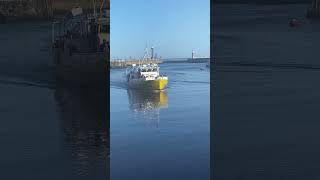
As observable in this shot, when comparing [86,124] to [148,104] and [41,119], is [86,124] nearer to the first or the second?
[41,119]

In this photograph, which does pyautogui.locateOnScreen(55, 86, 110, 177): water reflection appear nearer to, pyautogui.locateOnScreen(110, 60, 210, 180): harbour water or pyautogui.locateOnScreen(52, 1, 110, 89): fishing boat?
pyautogui.locateOnScreen(52, 1, 110, 89): fishing boat

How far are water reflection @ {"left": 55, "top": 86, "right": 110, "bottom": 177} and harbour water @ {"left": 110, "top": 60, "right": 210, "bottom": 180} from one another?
5153mm

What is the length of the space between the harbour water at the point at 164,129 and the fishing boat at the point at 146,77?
0.41 metres

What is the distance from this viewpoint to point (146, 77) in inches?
1324

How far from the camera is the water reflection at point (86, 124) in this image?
474 centimetres
